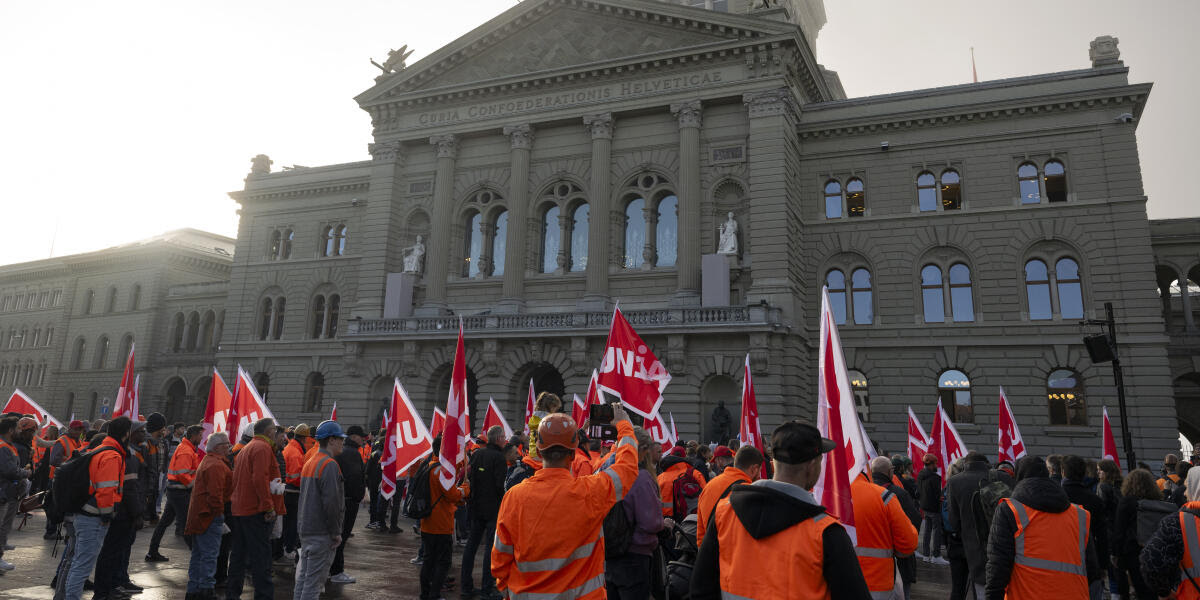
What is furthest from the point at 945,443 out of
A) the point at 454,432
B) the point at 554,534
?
the point at 554,534

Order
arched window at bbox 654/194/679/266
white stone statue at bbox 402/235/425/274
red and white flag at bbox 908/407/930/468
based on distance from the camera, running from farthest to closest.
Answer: white stone statue at bbox 402/235/425/274
arched window at bbox 654/194/679/266
red and white flag at bbox 908/407/930/468

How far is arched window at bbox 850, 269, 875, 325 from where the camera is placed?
29.3m

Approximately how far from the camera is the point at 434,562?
912 cm

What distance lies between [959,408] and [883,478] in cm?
2312

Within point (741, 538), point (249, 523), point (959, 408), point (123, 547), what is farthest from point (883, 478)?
point (959, 408)

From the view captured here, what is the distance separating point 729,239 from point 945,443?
525 inches

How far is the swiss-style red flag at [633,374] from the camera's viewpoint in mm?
9375

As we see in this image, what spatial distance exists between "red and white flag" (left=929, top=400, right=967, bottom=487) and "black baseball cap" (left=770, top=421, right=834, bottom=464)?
1436 cm

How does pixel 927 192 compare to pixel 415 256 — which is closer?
pixel 927 192

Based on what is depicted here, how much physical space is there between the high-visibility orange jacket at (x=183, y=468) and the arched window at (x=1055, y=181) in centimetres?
3019

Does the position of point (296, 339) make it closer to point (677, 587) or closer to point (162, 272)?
point (162, 272)

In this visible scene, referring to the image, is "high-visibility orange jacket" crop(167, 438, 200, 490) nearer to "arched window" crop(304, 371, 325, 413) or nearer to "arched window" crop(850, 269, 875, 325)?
"arched window" crop(850, 269, 875, 325)

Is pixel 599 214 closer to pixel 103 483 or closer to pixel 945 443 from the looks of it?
pixel 945 443

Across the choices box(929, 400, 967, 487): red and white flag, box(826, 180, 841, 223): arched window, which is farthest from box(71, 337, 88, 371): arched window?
box(929, 400, 967, 487): red and white flag
